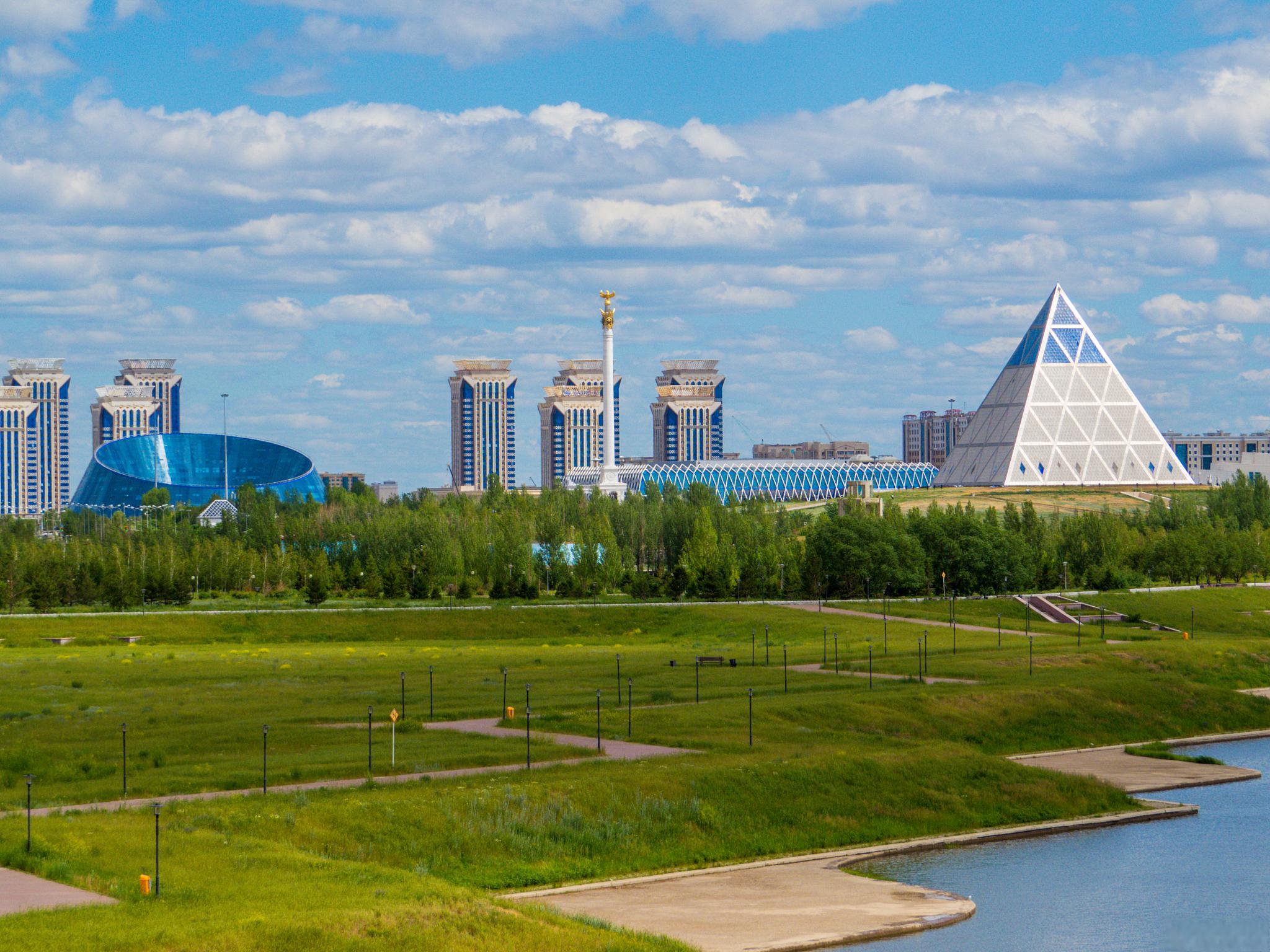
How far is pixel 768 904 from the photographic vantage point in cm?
3141

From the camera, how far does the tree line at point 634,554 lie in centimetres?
8569

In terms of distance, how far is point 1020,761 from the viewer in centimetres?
4672

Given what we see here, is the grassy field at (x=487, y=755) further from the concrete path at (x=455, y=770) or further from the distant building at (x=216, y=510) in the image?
the distant building at (x=216, y=510)

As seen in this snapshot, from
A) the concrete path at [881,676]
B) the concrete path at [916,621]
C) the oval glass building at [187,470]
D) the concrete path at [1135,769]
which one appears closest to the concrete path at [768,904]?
the concrete path at [1135,769]

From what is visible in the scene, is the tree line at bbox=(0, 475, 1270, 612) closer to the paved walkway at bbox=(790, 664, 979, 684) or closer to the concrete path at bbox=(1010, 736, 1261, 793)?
the paved walkway at bbox=(790, 664, 979, 684)

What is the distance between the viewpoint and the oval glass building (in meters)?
166

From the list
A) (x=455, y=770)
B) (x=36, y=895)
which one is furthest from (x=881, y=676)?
(x=36, y=895)

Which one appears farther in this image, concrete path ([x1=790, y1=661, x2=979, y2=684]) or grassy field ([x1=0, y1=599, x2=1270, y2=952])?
concrete path ([x1=790, y1=661, x2=979, y2=684])

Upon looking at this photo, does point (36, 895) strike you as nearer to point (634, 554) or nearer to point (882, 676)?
point (882, 676)

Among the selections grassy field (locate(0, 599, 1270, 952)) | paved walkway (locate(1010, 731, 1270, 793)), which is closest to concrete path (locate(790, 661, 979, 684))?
grassy field (locate(0, 599, 1270, 952))

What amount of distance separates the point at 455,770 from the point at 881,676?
77.0 feet


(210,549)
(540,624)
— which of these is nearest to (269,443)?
(210,549)

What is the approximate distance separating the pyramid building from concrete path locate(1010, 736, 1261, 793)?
11627cm

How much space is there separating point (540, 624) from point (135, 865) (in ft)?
155
